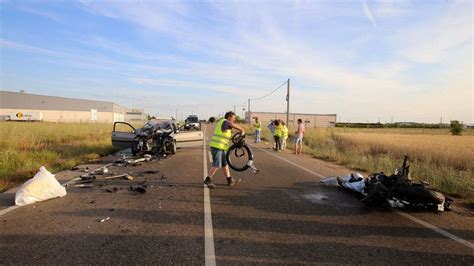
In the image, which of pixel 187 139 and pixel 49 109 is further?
pixel 49 109

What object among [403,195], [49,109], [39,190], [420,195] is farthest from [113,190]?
[49,109]

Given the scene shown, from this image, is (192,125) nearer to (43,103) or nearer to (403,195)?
(403,195)

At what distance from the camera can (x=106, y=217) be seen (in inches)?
229

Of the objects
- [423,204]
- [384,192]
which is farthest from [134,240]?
[423,204]

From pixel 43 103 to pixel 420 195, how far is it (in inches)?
3891

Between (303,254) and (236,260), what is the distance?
2.69 ft

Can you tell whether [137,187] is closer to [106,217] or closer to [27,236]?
[106,217]

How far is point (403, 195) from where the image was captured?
6.71 m

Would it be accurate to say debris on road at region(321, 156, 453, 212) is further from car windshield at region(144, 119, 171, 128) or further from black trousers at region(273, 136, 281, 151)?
black trousers at region(273, 136, 281, 151)

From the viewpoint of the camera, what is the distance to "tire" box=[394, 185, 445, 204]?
21.6 ft

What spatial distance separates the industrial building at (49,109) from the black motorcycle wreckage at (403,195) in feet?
259

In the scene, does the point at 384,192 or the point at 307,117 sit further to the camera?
the point at 307,117

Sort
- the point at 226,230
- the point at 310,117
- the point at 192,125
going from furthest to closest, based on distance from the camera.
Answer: the point at 310,117 → the point at 192,125 → the point at 226,230

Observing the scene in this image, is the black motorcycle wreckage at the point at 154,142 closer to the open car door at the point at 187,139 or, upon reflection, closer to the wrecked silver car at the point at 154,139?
the wrecked silver car at the point at 154,139
